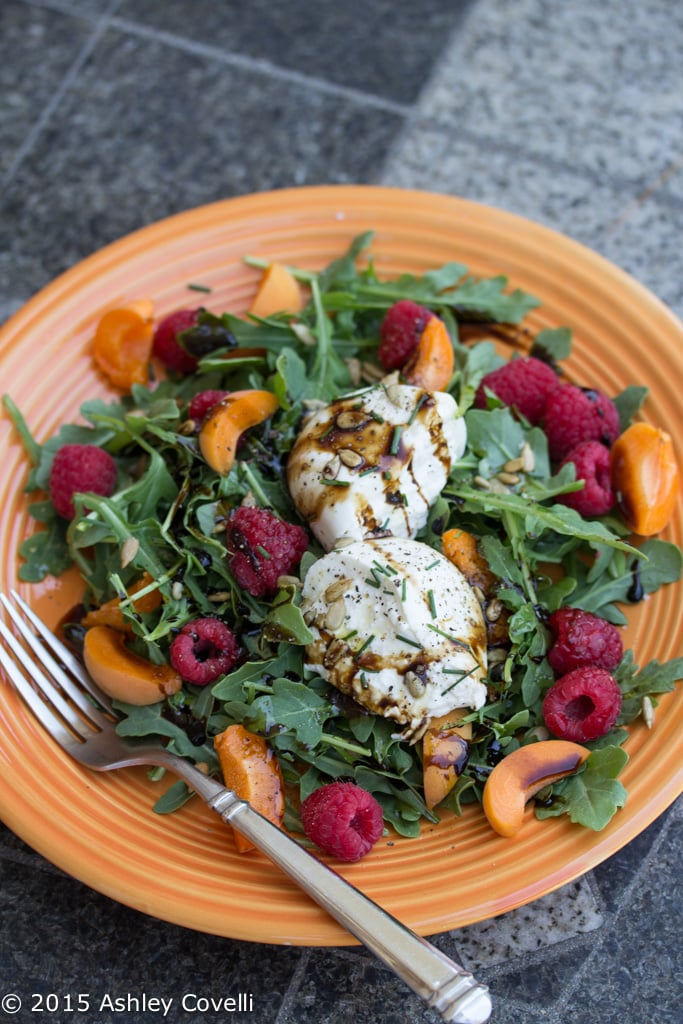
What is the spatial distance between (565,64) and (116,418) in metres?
2.30

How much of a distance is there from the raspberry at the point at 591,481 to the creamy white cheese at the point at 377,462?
0.87 ft

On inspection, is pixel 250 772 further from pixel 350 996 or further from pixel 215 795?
pixel 350 996

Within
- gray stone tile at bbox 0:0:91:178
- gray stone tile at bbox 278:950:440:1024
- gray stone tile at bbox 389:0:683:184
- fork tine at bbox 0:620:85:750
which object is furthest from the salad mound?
gray stone tile at bbox 0:0:91:178

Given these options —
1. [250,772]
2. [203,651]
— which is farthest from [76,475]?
[250,772]

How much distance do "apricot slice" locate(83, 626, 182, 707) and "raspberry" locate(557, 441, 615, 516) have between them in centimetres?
93

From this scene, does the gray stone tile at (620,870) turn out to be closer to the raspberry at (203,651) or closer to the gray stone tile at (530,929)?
the gray stone tile at (530,929)

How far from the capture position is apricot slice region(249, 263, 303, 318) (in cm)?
251

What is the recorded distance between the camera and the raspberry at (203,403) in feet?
7.32

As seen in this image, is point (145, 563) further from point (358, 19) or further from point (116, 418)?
point (358, 19)

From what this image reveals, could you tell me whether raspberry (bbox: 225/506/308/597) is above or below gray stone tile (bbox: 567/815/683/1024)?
above

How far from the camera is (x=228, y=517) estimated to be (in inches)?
82.6

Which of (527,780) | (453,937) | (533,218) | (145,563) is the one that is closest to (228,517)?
(145,563)

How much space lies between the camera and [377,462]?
2.07m

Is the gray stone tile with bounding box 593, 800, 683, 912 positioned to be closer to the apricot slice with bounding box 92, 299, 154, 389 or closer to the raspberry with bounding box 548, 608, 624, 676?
the raspberry with bounding box 548, 608, 624, 676
